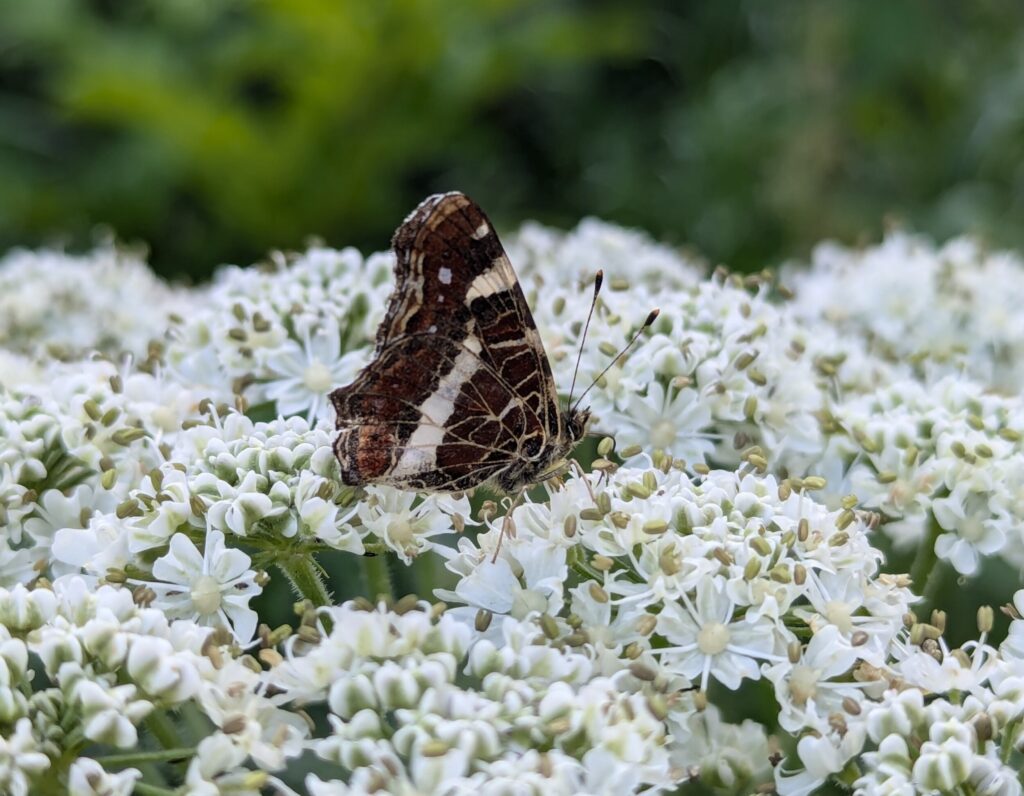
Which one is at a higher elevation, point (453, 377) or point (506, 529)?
point (453, 377)

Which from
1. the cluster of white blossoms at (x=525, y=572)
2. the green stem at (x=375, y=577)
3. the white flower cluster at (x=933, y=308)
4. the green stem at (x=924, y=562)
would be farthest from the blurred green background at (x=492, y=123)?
the green stem at (x=375, y=577)

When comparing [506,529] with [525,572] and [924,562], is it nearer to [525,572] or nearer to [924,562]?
[525,572]

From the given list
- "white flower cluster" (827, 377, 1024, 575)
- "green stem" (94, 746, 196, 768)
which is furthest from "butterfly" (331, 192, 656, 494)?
"white flower cluster" (827, 377, 1024, 575)

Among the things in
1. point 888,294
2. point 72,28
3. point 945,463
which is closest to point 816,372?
point 945,463

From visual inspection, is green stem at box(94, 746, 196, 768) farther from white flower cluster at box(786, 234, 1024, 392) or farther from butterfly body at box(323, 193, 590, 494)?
white flower cluster at box(786, 234, 1024, 392)

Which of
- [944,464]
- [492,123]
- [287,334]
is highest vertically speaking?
[492,123]

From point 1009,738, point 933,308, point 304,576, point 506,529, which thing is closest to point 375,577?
point 304,576
